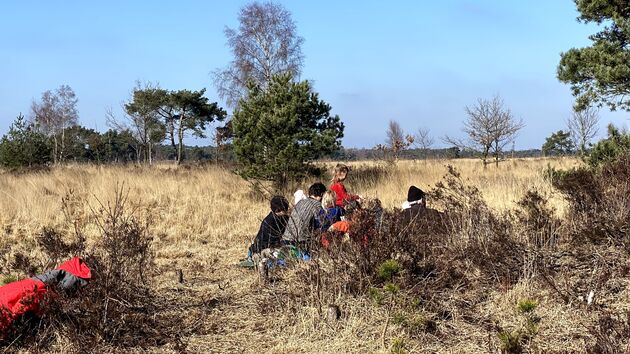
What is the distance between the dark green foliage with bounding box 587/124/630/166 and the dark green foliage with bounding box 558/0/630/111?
62 cm

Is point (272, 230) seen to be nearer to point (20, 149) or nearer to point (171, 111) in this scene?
point (20, 149)

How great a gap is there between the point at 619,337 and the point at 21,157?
20.1m

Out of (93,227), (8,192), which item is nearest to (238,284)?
(93,227)

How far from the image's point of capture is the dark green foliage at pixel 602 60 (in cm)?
786

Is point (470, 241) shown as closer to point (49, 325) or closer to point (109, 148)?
point (49, 325)

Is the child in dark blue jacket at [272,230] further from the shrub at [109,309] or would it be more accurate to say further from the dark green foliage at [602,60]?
the dark green foliage at [602,60]

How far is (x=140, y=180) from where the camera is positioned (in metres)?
12.5

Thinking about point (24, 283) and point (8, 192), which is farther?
point (8, 192)

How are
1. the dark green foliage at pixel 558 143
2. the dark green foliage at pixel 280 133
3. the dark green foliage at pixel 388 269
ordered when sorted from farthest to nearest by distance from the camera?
the dark green foliage at pixel 558 143 → the dark green foliage at pixel 280 133 → the dark green foliage at pixel 388 269

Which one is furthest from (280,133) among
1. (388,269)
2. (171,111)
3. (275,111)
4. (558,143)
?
(558,143)

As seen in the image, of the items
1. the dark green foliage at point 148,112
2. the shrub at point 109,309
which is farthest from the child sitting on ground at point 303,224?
the dark green foliage at point 148,112

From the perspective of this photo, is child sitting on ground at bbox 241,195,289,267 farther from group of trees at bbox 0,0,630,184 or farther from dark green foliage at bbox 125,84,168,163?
dark green foliage at bbox 125,84,168,163

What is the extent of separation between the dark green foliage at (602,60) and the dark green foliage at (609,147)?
623 millimetres

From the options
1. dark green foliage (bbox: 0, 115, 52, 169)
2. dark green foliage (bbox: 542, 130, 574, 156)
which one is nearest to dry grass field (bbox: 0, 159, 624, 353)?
dark green foliage (bbox: 0, 115, 52, 169)
